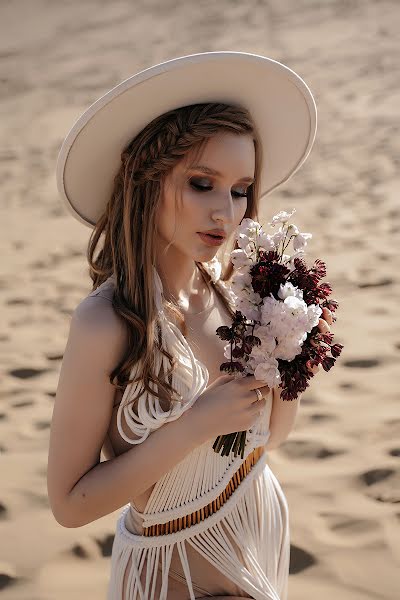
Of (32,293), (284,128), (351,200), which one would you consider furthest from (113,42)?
(284,128)

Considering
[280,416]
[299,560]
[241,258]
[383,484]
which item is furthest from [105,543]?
[241,258]

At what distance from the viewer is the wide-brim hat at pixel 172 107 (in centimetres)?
217

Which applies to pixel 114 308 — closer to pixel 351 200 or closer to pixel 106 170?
pixel 106 170

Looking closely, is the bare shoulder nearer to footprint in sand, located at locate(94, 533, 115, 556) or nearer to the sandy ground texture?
the sandy ground texture

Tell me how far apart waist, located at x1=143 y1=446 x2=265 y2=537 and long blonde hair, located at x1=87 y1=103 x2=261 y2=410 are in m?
0.28

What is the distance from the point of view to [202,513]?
2301mm

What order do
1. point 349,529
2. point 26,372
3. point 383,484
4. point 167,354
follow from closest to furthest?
point 167,354 < point 349,529 < point 383,484 < point 26,372

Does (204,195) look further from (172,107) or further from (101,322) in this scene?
(101,322)

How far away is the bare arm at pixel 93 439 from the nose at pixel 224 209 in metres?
0.35

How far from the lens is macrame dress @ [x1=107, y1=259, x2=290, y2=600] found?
2230mm

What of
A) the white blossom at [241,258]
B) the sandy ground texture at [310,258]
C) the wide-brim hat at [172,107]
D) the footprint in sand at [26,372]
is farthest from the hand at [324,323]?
the footprint in sand at [26,372]

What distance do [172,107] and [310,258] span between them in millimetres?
5410

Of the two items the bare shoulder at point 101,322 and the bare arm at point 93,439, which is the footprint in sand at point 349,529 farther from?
the bare shoulder at point 101,322

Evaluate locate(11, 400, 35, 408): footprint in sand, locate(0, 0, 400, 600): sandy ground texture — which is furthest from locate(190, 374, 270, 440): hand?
locate(11, 400, 35, 408): footprint in sand
